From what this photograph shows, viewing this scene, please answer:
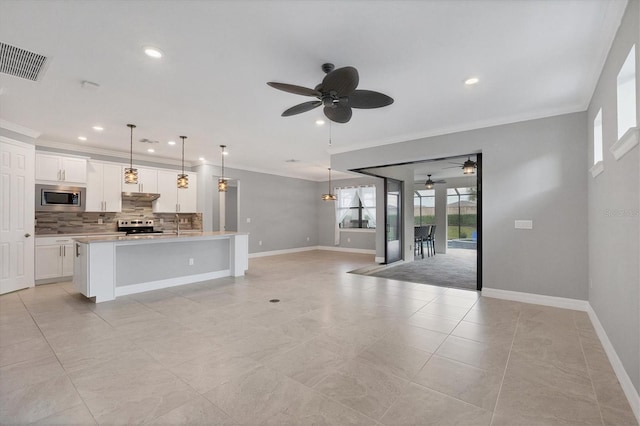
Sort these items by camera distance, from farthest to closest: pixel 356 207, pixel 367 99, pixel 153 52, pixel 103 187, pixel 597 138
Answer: pixel 356 207 → pixel 103 187 → pixel 597 138 → pixel 367 99 → pixel 153 52

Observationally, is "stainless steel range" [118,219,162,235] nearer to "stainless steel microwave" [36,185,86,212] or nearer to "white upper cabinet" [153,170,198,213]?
"white upper cabinet" [153,170,198,213]

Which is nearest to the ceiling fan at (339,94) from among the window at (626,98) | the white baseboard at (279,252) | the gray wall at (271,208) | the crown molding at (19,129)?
the window at (626,98)

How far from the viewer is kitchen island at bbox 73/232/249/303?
13.6 feet

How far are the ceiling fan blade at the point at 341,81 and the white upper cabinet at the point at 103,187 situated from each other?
5785 millimetres

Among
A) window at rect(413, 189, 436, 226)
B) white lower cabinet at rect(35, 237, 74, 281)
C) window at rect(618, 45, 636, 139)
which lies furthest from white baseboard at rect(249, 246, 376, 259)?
window at rect(618, 45, 636, 139)

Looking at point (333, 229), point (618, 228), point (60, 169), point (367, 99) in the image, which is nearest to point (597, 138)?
point (618, 228)

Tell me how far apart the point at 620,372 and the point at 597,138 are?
2485 millimetres

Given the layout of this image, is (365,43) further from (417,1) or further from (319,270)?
(319,270)

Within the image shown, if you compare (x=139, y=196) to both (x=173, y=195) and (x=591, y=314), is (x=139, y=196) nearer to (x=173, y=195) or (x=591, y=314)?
(x=173, y=195)

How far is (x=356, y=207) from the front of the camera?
10.1m

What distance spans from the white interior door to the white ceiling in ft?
1.95

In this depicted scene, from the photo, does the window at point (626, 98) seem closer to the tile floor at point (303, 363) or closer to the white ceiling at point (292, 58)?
the white ceiling at point (292, 58)

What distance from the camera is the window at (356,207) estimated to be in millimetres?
9766

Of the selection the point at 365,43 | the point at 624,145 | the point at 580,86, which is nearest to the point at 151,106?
the point at 365,43
